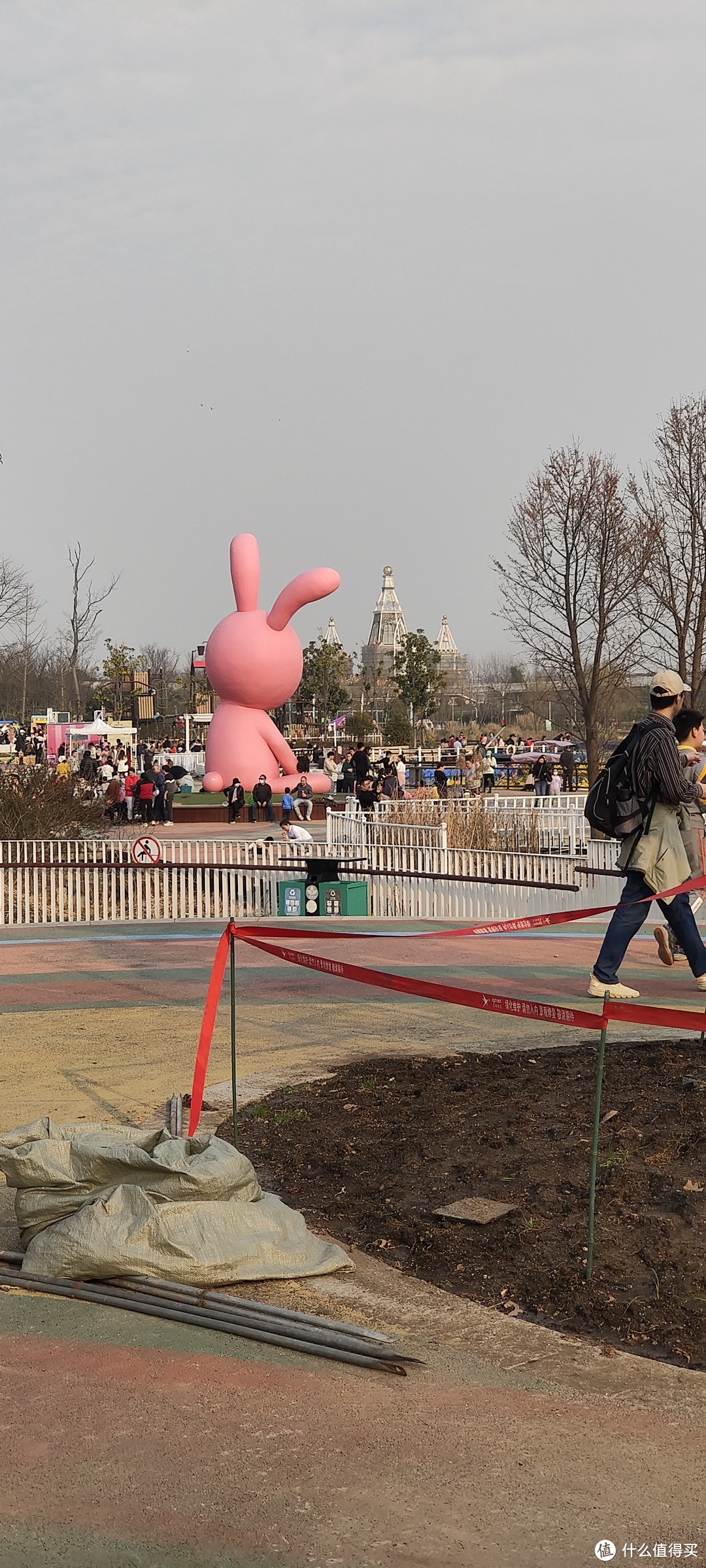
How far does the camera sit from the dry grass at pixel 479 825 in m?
20.3

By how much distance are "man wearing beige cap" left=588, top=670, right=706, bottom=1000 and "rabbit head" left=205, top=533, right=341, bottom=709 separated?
25308 millimetres

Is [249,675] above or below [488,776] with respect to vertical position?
above

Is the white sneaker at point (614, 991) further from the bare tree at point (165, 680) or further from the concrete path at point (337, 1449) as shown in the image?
the bare tree at point (165, 680)

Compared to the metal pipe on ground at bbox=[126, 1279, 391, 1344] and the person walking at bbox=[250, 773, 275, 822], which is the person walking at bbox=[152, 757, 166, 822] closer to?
the person walking at bbox=[250, 773, 275, 822]

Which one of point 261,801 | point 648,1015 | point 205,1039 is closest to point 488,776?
point 261,801

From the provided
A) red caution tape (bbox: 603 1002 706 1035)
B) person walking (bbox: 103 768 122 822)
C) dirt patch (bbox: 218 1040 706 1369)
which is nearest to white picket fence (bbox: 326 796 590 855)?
person walking (bbox: 103 768 122 822)

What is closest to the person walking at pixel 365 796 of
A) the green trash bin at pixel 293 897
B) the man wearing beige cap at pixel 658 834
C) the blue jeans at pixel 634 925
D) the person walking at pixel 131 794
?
the person walking at pixel 131 794

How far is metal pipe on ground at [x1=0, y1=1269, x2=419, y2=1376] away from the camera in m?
4.01

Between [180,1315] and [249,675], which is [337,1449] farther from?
[249,675]

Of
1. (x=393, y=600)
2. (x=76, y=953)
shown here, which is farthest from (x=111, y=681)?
(x=393, y=600)

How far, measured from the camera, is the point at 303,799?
3228cm

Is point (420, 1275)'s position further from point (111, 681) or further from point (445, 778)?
point (111, 681)

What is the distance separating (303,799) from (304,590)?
4.90 m

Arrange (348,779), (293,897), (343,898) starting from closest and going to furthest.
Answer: (293,897), (343,898), (348,779)
